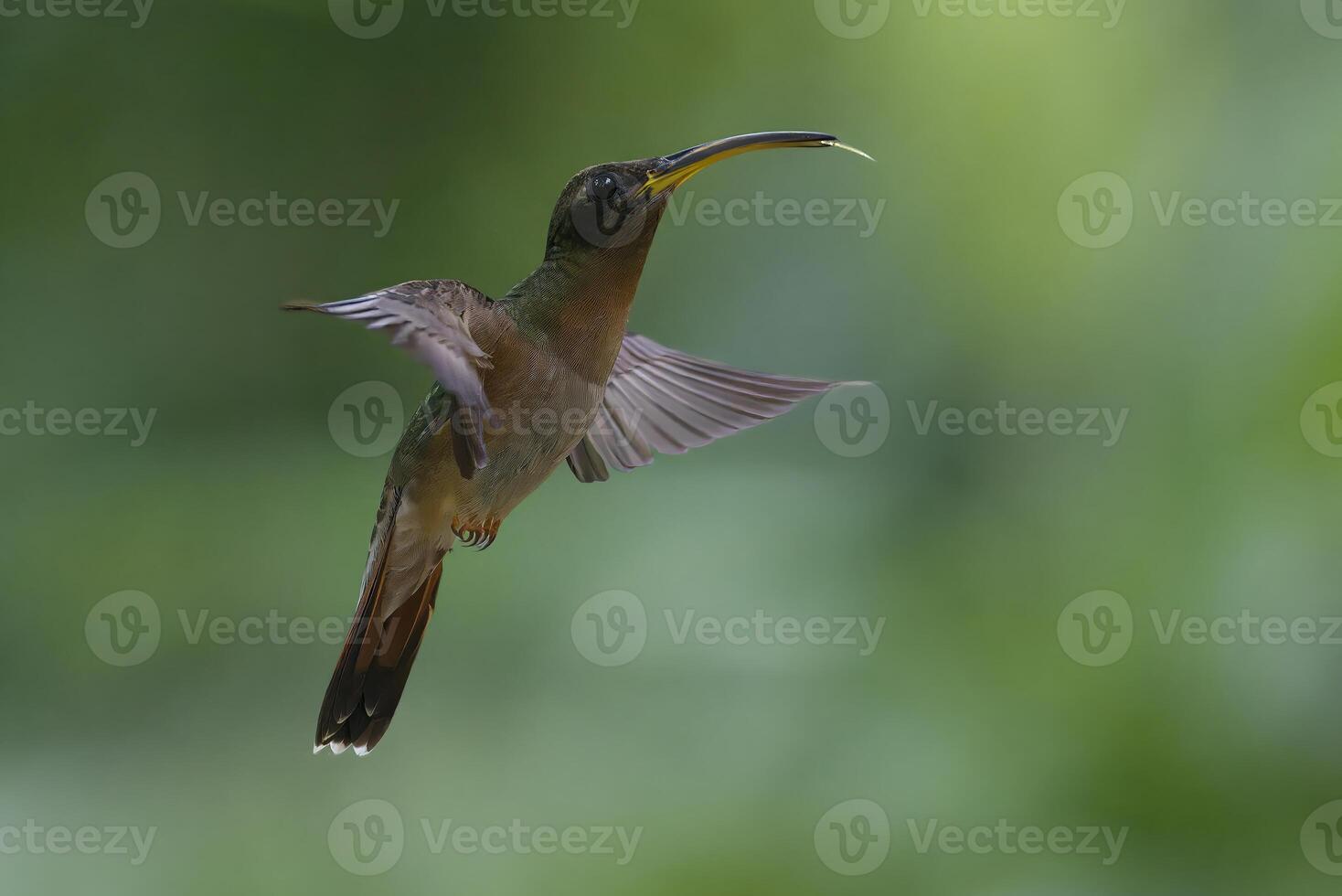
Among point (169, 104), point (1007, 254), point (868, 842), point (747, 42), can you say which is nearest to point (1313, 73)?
point (1007, 254)

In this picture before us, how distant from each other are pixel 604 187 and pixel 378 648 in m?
0.39

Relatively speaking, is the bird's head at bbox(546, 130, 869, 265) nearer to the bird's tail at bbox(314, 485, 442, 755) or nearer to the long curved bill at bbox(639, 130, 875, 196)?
the long curved bill at bbox(639, 130, 875, 196)

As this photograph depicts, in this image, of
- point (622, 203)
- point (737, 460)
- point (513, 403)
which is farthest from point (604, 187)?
point (737, 460)

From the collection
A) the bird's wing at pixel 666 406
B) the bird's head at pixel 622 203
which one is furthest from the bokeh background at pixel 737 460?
the bird's head at pixel 622 203

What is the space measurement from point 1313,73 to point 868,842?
1.68 metres

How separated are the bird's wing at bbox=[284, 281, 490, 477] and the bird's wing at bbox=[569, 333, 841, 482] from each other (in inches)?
12.0

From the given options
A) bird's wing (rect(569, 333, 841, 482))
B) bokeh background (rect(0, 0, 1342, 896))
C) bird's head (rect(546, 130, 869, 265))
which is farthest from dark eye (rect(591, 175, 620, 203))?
bokeh background (rect(0, 0, 1342, 896))

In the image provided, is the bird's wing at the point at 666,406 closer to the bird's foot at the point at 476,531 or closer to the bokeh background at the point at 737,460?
the bird's foot at the point at 476,531

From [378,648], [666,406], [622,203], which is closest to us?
[622,203]

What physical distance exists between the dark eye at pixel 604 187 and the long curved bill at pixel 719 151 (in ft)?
0.09

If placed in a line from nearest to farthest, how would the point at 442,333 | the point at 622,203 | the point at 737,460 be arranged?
the point at 442,333
the point at 622,203
the point at 737,460

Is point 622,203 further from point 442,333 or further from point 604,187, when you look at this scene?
point 442,333

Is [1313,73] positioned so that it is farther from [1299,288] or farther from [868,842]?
[868,842]

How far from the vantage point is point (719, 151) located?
76 cm
